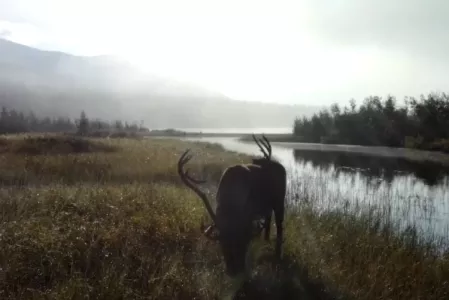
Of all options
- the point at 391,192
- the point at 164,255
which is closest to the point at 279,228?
the point at 164,255

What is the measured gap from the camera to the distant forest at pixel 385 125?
59781 millimetres

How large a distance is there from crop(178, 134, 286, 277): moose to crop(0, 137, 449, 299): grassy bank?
1.79 feet

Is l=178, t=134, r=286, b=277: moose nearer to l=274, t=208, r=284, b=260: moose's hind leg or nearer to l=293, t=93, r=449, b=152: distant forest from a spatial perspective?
l=274, t=208, r=284, b=260: moose's hind leg

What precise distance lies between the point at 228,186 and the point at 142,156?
18511mm

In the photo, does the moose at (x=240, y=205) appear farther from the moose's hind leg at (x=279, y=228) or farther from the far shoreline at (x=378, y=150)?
the far shoreline at (x=378, y=150)

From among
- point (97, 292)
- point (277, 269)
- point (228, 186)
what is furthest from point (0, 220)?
point (277, 269)

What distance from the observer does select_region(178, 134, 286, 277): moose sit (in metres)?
6.61

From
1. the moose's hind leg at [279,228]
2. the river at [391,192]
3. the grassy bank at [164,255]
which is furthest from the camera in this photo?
the river at [391,192]

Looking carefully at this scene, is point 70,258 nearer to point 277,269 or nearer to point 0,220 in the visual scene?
point 0,220

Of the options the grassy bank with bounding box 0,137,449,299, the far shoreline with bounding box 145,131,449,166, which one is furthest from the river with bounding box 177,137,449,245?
the far shoreline with bounding box 145,131,449,166

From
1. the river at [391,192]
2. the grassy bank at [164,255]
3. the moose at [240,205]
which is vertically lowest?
the river at [391,192]

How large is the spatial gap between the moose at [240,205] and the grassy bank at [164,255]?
0.55 metres

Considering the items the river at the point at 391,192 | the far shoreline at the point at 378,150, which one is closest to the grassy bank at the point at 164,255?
the river at the point at 391,192

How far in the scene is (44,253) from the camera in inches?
273
